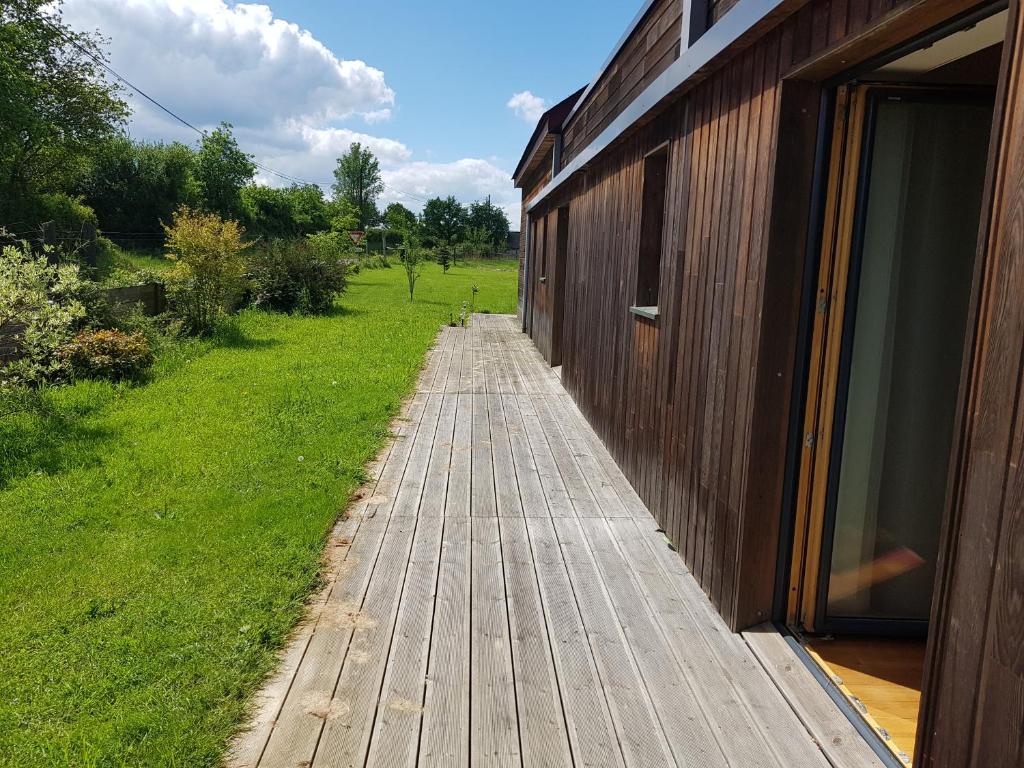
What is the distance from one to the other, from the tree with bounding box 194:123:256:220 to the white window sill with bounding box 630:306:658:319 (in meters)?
35.1

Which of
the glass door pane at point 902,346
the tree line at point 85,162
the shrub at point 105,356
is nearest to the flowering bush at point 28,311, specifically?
the shrub at point 105,356

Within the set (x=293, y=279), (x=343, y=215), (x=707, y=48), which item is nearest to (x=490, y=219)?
(x=343, y=215)

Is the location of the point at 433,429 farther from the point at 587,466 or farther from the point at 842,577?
the point at 842,577

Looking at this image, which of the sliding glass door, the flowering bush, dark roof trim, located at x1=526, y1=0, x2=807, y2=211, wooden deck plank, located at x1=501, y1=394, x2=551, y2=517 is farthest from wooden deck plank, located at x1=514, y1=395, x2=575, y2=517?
the flowering bush

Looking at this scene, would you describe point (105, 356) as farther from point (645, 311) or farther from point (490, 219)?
point (490, 219)

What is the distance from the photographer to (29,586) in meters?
3.13

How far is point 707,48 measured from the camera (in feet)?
10.6

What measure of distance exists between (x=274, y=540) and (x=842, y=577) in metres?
2.66

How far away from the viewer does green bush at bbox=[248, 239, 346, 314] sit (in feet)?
47.9

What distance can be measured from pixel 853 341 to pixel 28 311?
6366mm

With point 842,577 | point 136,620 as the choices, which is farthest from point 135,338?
point 842,577

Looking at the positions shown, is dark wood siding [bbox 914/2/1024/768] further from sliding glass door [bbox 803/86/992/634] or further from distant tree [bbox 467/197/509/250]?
distant tree [bbox 467/197/509/250]

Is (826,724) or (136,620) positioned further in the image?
(136,620)

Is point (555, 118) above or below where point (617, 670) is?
above
